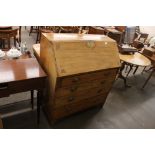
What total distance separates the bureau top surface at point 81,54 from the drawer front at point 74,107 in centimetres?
55

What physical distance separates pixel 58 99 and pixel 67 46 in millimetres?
609

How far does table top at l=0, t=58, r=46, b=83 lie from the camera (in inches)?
55.6

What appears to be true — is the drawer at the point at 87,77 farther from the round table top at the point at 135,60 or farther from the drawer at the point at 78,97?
the round table top at the point at 135,60

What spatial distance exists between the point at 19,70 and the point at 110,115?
1.53 m

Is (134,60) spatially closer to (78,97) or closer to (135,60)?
(135,60)

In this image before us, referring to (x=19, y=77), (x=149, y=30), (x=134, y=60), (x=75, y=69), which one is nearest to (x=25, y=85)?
(x=19, y=77)

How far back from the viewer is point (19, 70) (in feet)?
5.07

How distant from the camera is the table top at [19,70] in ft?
4.64

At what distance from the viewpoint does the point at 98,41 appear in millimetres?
1874

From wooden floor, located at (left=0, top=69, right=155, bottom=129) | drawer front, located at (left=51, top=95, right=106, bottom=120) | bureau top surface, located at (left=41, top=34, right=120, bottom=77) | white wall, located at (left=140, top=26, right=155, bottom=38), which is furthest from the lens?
white wall, located at (left=140, top=26, right=155, bottom=38)

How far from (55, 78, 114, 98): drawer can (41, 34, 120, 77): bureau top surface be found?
211 millimetres

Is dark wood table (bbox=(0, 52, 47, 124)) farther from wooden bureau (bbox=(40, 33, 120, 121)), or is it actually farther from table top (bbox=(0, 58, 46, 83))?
wooden bureau (bbox=(40, 33, 120, 121))

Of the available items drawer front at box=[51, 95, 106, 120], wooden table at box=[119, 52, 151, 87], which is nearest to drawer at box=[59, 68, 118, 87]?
drawer front at box=[51, 95, 106, 120]

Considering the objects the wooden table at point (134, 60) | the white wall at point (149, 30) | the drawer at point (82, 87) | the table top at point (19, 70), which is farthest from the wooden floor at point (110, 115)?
the white wall at point (149, 30)
